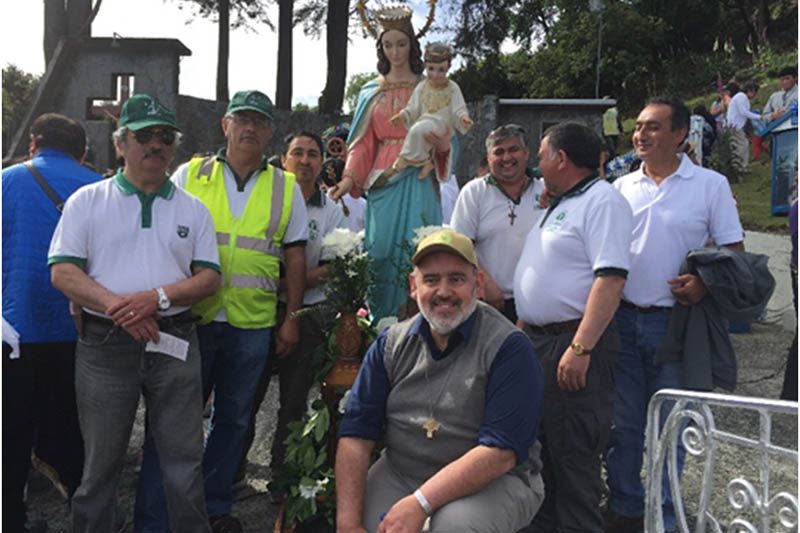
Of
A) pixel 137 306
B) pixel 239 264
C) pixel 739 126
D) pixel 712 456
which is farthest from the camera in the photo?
pixel 739 126

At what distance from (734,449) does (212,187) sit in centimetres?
381

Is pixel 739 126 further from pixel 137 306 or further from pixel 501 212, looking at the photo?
pixel 137 306

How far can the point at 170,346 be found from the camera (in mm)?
3020

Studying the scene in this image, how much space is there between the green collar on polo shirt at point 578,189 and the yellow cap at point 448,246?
764 millimetres

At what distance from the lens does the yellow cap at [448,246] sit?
265cm

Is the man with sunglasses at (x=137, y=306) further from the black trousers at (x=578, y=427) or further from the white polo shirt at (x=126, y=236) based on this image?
the black trousers at (x=578, y=427)

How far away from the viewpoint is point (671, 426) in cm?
249

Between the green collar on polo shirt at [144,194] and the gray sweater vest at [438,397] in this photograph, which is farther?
the green collar on polo shirt at [144,194]

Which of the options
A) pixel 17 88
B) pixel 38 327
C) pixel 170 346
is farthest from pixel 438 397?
pixel 17 88

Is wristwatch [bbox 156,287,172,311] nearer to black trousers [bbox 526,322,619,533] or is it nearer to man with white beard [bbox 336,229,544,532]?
man with white beard [bbox 336,229,544,532]

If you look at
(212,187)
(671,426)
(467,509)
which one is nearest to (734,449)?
(671,426)

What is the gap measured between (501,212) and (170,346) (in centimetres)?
175

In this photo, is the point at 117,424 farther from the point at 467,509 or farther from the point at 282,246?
the point at 467,509

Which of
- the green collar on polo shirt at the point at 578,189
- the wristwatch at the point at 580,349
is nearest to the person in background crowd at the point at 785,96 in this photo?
the green collar on polo shirt at the point at 578,189
